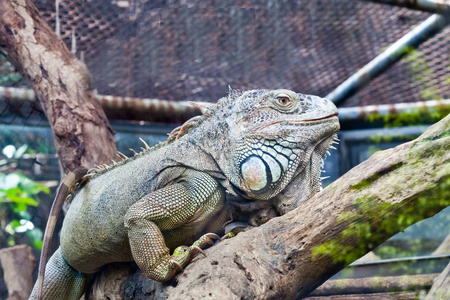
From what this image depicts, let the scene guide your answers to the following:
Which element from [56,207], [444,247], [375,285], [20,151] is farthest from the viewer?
[20,151]

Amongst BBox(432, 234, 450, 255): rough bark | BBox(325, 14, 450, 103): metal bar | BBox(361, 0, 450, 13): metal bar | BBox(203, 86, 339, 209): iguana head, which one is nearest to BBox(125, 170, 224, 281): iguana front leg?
BBox(203, 86, 339, 209): iguana head

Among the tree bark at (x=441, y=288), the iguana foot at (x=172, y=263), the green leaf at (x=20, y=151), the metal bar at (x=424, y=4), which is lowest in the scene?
the green leaf at (x=20, y=151)

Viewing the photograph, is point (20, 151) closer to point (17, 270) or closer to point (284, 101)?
point (17, 270)

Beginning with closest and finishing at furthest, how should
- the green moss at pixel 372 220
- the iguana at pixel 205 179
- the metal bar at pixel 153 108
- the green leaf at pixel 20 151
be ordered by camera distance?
1. the green moss at pixel 372 220
2. the iguana at pixel 205 179
3. the metal bar at pixel 153 108
4. the green leaf at pixel 20 151

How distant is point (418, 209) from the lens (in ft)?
5.21

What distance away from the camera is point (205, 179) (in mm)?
2129

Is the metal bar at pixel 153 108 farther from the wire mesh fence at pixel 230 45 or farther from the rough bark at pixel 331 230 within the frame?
the rough bark at pixel 331 230

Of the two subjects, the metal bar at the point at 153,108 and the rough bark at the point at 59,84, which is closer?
the metal bar at the point at 153,108

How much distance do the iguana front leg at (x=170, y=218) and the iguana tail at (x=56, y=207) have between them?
0.72m

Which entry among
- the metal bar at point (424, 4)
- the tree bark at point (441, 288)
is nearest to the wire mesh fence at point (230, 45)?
the metal bar at point (424, 4)

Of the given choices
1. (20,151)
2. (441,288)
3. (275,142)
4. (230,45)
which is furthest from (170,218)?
(20,151)

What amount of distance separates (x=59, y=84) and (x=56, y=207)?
1.11 meters

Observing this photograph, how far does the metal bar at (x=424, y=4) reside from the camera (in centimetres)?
312

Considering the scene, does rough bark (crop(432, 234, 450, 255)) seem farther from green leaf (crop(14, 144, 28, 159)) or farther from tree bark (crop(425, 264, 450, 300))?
green leaf (crop(14, 144, 28, 159))
